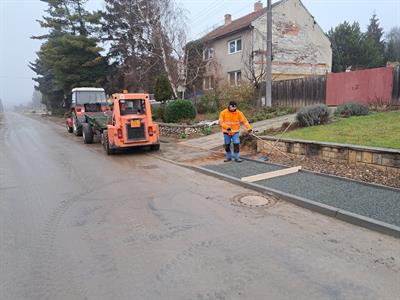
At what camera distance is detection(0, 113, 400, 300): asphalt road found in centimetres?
319

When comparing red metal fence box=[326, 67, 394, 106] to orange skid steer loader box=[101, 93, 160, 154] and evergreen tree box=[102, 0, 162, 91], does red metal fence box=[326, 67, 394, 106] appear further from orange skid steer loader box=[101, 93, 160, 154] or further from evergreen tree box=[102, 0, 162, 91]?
evergreen tree box=[102, 0, 162, 91]

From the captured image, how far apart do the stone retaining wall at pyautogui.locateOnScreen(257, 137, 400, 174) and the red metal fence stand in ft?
25.5

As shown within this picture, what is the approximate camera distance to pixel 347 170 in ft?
24.0

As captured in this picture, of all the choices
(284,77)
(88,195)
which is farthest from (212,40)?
(88,195)

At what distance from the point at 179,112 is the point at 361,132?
9.57m

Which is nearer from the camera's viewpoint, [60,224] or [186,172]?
[60,224]

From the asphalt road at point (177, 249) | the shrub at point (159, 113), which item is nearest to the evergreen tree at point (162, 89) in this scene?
the shrub at point (159, 113)

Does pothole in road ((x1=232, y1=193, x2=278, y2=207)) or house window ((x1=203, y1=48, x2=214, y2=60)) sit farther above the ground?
house window ((x1=203, y1=48, x2=214, y2=60))

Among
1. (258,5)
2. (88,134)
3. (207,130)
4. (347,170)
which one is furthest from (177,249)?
(258,5)

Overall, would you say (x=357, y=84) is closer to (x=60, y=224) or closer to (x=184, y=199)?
(x=184, y=199)

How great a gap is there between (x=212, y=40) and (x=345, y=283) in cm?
2848

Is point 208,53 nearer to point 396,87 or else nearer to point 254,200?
point 396,87

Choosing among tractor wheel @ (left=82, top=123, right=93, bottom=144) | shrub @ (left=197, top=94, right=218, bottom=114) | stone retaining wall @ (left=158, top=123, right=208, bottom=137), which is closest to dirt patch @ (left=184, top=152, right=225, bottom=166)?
stone retaining wall @ (left=158, top=123, right=208, bottom=137)

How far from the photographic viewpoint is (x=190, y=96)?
2983cm
